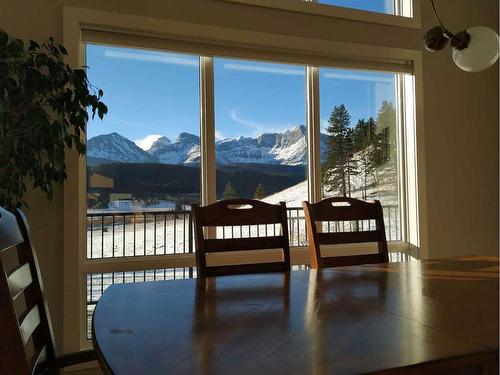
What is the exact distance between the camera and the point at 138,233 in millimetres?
2799

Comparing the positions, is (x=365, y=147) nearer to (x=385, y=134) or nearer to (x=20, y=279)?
(x=385, y=134)

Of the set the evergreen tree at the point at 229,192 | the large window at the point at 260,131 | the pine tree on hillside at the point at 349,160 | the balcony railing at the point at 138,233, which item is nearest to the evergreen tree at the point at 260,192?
the large window at the point at 260,131

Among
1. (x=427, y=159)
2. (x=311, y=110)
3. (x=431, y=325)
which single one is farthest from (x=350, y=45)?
(x=431, y=325)

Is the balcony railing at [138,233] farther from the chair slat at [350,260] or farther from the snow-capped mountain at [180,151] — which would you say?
the chair slat at [350,260]

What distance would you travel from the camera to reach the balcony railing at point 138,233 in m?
2.70

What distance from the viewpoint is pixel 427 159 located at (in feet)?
11.2

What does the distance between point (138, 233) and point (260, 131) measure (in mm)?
1133

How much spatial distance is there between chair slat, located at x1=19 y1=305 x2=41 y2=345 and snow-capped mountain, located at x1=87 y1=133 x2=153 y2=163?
1.68 metres

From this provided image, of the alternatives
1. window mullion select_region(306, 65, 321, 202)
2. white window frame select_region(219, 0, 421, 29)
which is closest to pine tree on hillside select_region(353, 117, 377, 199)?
window mullion select_region(306, 65, 321, 202)

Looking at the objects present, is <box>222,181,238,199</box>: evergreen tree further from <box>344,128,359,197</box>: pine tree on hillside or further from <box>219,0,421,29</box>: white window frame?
<box>219,0,421,29</box>: white window frame

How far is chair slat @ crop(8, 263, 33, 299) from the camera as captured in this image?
0.98 meters

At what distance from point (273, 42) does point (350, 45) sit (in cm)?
64

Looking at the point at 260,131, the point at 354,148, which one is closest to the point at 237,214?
the point at 260,131

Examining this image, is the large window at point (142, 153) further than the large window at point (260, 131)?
No
